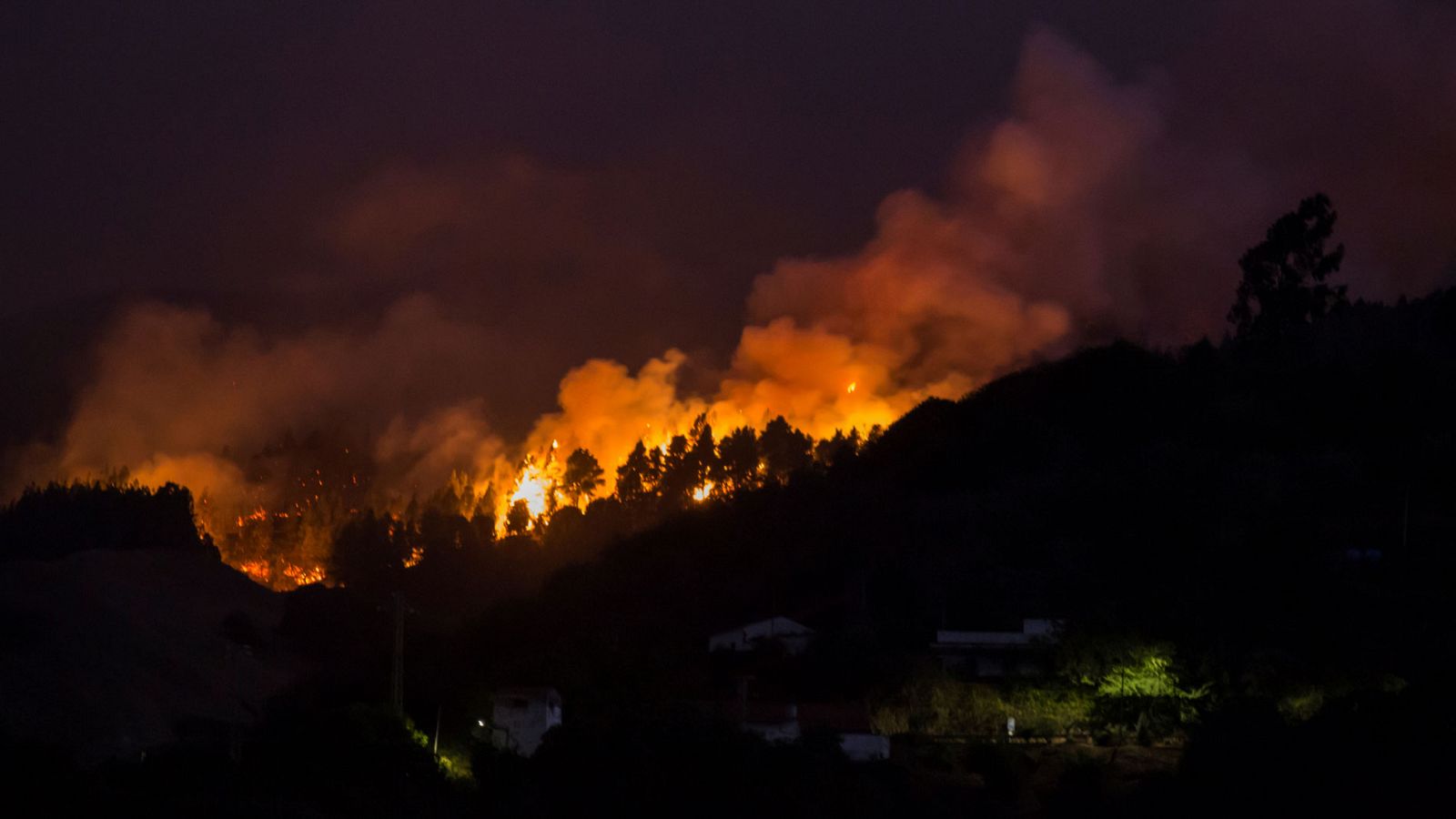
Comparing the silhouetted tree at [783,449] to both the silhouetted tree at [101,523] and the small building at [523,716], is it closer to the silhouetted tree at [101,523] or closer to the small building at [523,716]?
the silhouetted tree at [101,523]

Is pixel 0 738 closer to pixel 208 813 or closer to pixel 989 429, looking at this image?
pixel 208 813

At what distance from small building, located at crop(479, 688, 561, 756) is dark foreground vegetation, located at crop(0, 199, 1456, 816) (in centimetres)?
79

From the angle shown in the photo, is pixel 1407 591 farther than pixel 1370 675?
Yes

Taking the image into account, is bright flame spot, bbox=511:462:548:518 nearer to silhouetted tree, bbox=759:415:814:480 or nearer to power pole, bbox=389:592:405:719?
silhouetted tree, bbox=759:415:814:480

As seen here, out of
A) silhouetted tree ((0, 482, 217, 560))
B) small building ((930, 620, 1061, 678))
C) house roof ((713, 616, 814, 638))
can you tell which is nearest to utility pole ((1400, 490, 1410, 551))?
small building ((930, 620, 1061, 678))

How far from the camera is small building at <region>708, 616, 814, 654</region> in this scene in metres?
43.2

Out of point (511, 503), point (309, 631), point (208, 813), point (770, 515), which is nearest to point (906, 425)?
point (770, 515)

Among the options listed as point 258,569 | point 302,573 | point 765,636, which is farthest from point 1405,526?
point 258,569

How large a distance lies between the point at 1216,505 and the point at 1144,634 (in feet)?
47.1

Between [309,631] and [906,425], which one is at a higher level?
[906,425]

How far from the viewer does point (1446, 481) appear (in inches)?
2005

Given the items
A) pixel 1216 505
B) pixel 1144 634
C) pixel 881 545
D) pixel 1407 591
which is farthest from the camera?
pixel 881 545

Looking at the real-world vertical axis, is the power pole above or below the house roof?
below

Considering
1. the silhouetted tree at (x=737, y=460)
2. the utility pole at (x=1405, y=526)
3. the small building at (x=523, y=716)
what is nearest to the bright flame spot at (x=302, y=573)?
the silhouetted tree at (x=737, y=460)
